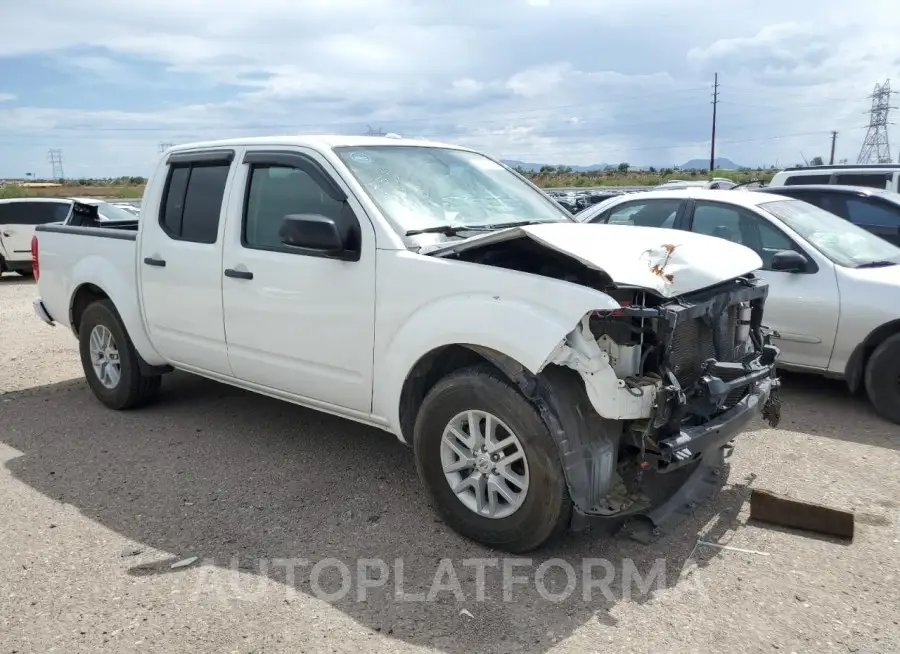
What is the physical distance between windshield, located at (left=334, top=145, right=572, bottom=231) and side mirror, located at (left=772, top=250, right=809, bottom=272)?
1.89 meters

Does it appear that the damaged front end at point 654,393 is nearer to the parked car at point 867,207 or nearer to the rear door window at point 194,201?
the rear door window at point 194,201

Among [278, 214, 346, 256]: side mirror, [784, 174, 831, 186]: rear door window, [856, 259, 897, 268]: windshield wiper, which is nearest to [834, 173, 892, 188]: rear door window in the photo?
[784, 174, 831, 186]: rear door window

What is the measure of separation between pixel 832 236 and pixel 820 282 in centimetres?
62

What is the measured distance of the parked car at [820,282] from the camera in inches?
221

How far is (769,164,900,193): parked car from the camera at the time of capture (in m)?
11.4

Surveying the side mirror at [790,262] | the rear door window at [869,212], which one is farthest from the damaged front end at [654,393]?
the rear door window at [869,212]

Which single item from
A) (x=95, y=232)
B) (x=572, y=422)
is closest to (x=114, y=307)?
(x=95, y=232)

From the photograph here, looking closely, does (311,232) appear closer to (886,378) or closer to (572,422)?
(572,422)

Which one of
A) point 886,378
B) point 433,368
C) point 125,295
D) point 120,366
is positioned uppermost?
point 125,295

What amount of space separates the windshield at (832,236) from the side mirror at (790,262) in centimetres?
26

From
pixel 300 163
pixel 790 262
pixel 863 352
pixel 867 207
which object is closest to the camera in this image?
pixel 300 163

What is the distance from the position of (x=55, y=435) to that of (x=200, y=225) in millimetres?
2014

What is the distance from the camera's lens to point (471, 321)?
3600 mm

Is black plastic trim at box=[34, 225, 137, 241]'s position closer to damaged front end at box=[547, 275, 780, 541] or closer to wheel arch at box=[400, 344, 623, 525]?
wheel arch at box=[400, 344, 623, 525]
